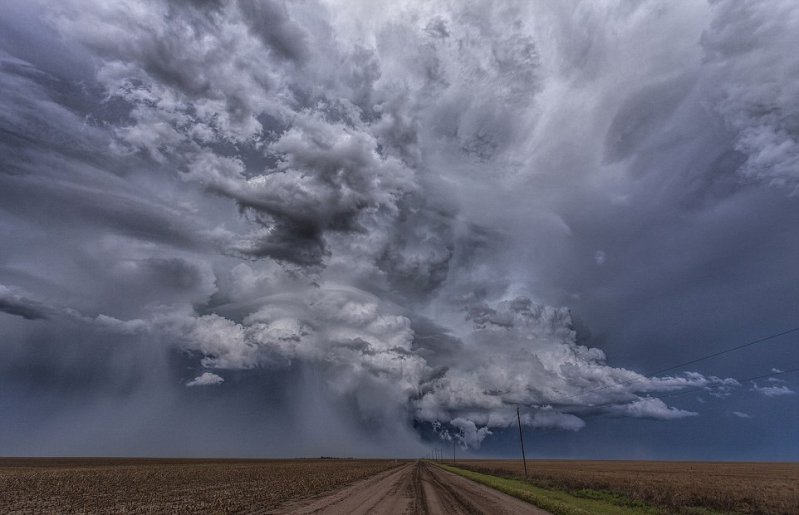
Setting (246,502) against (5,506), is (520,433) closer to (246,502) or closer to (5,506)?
(246,502)

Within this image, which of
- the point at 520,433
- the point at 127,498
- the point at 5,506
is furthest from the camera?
the point at 520,433

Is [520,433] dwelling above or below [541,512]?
above

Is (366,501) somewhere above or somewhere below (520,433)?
below

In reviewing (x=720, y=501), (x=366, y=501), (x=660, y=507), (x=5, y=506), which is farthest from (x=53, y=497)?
(x=720, y=501)

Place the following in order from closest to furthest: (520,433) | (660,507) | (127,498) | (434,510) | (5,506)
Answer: (434,510)
(5,506)
(660,507)
(127,498)
(520,433)

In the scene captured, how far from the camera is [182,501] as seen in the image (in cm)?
3134

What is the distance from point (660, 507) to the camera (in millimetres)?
30297

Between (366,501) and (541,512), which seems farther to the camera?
(366,501)

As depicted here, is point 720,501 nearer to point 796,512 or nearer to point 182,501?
point 796,512

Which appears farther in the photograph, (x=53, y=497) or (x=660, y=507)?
(x=53, y=497)

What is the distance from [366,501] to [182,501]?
13506 mm

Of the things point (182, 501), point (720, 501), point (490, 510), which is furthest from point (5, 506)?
point (720, 501)

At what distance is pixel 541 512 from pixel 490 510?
317cm

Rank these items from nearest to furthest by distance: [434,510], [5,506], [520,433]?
[434,510] → [5,506] → [520,433]
